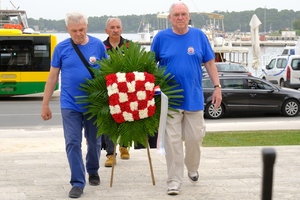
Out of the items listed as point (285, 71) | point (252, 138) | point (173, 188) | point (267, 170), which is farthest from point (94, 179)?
point (285, 71)

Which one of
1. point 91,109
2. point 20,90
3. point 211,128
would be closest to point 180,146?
point 91,109

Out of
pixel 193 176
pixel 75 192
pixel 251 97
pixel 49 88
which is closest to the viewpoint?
pixel 75 192

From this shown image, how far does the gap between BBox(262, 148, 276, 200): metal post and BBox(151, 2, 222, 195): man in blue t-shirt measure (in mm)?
4439

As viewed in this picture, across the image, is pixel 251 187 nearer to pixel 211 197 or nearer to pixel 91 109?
pixel 211 197

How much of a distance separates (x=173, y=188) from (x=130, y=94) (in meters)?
1.03

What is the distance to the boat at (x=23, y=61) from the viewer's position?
26906 millimetres

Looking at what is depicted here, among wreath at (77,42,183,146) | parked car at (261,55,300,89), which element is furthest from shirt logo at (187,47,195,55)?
parked car at (261,55,300,89)

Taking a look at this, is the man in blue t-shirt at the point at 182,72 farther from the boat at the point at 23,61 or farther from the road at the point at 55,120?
the boat at the point at 23,61

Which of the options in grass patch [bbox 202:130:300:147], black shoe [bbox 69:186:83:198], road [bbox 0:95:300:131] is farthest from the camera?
road [bbox 0:95:300:131]

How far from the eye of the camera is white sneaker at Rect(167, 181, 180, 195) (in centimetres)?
728

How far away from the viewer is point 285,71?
33375 mm

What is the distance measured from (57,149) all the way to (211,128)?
5.65 meters

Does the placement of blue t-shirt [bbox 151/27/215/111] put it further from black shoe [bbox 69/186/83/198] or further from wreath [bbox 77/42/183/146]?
black shoe [bbox 69/186/83/198]

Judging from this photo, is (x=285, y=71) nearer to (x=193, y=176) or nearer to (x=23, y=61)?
(x=23, y=61)
